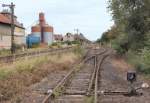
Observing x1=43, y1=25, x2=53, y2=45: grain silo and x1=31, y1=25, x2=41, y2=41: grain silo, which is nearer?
x1=43, y1=25, x2=53, y2=45: grain silo

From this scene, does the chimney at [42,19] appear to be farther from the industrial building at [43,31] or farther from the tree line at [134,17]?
the tree line at [134,17]

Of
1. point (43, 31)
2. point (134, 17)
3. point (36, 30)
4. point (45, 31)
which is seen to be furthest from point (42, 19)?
point (134, 17)

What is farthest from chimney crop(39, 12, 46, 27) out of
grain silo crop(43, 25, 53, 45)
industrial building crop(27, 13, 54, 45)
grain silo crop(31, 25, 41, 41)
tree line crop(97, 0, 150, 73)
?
tree line crop(97, 0, 150, 73)

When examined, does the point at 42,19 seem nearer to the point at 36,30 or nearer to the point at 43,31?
the point at 36,30

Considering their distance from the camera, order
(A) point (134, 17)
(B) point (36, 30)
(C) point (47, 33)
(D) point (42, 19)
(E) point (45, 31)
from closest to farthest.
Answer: (A) point (134, 17) < (E) point (45, 31) < (C) point (47, 33) < (B) point (36, 30) < (D) point (42, 19)

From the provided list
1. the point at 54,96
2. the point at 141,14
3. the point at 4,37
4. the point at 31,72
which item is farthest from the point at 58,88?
the point at 4,37

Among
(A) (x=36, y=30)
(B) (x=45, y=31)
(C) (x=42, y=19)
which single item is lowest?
(B) (x=45, y=31)

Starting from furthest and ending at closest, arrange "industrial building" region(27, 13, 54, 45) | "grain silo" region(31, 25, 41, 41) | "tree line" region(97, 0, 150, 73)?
1. "grain silo" region(31, 25, 41, 41)
2. "industrial building" region(27, 13, 54, 45)
3. "tree line" region(97, 0, 150, 73)

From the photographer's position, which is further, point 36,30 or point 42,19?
point 42,19

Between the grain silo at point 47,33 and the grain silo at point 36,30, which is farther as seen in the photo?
the grain silo at point 36,30

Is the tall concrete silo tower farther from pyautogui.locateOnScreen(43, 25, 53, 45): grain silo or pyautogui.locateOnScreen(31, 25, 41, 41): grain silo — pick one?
pyautogui.locateOnScreen(31, 25, 41, 41): grain silo

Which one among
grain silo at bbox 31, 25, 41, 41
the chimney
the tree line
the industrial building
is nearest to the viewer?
A: the tree line

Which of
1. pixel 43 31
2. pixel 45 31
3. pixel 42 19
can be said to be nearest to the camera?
pixel 45 31

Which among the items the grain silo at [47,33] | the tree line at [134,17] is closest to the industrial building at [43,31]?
the grain silo at [47,33]
